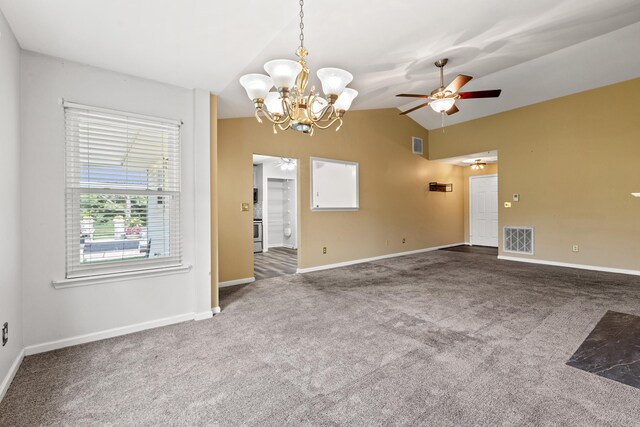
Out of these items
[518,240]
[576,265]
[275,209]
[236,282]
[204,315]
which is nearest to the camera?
[204,315]

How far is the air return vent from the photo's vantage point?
6.55 m

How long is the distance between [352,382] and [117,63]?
3.25m

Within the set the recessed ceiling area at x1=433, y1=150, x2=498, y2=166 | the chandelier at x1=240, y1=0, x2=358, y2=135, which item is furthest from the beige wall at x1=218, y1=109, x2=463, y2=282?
the chandelier at x1=240, y1=0, x2=358, y2=135

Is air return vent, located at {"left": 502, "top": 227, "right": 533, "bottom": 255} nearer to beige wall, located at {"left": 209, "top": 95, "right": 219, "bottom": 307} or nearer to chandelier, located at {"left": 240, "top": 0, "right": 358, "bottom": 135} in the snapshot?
chandelier, located at {"left": 240, "top": 0, "right": 358, "bottom": 135}

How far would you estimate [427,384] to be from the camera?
1.98 metres

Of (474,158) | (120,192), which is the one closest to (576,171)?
(474,158)

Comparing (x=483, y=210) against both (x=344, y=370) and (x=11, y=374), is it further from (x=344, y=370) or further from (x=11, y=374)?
(x=11, y=374)

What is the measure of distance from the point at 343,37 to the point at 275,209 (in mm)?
6493

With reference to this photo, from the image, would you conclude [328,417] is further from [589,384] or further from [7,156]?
[7,156]

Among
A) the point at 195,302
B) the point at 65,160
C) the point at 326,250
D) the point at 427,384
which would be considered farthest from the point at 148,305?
the point at 326,250

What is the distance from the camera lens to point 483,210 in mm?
8969

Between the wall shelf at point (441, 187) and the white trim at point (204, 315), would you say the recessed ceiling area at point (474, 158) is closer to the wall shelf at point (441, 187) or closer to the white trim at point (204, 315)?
the wall shelf at point (441, 187)

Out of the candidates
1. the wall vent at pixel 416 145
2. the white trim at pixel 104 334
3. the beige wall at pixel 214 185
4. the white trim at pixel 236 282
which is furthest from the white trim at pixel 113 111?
the wall vent at pixel 416 145

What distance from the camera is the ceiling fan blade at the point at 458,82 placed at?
12.4 feet
